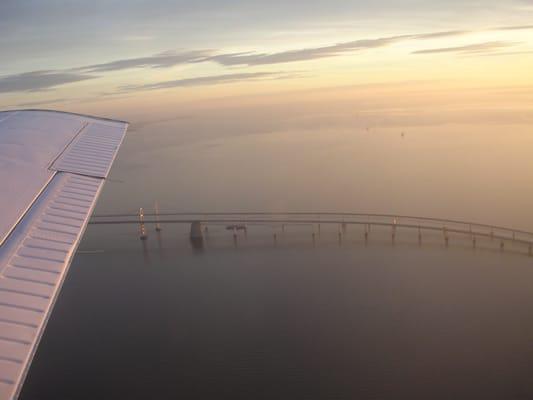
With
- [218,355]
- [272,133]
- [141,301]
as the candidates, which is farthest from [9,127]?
[272,133]

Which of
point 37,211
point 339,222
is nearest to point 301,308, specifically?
point 339,222

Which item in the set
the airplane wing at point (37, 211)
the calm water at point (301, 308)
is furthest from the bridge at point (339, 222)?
the airplane wing at point (37, 211)

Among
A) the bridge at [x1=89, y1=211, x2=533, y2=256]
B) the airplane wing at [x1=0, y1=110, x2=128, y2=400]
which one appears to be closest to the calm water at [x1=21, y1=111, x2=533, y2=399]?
the bridge at [x1=89, y1=211, x2=533, y2=256]

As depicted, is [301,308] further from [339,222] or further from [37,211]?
[37,211]

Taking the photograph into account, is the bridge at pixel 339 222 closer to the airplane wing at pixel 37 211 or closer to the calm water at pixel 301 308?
the calm water at pixel 301 308

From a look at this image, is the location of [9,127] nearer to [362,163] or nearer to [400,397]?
[400,397]
